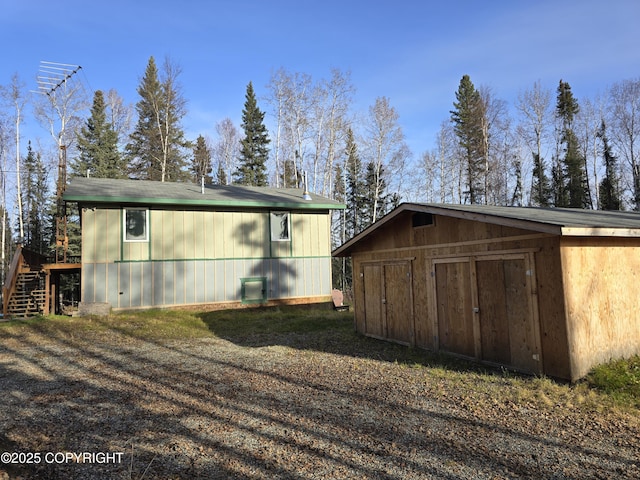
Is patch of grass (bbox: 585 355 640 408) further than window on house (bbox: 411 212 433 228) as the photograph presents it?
No

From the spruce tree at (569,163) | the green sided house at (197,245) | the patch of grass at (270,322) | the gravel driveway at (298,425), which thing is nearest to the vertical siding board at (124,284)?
the green sided house at (197,245)

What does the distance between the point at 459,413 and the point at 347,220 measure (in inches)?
1127

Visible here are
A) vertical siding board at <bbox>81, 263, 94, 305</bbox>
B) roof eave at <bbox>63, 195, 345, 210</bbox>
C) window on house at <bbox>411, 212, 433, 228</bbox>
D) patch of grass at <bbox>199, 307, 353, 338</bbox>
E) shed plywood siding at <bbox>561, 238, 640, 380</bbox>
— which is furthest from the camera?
vertical siding board at <bbox>81, 263, 94, 305</bbox>

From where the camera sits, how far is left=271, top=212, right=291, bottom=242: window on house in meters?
15.7

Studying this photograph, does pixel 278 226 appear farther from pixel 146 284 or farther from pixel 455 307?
pixel 455 307

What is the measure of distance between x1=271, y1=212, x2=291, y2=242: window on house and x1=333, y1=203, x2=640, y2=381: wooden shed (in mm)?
7278

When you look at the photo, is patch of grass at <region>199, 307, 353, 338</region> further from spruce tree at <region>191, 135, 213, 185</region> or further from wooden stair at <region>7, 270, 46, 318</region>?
spruce tree at <region>191, 135, 213, 185</region>

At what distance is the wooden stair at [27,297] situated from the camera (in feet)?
44.5

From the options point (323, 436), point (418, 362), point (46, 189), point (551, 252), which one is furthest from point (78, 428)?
point (46, 189)

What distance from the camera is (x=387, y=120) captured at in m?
26.5

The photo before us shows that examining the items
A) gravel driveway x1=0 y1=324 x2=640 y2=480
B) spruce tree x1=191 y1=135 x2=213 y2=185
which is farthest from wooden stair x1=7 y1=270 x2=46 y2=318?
spruce tree x1=191 y1=135 x2=213 y2=185

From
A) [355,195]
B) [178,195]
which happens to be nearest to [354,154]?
[355,195]

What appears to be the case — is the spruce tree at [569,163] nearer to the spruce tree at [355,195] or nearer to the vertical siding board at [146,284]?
the spruce tree at [355,195]
